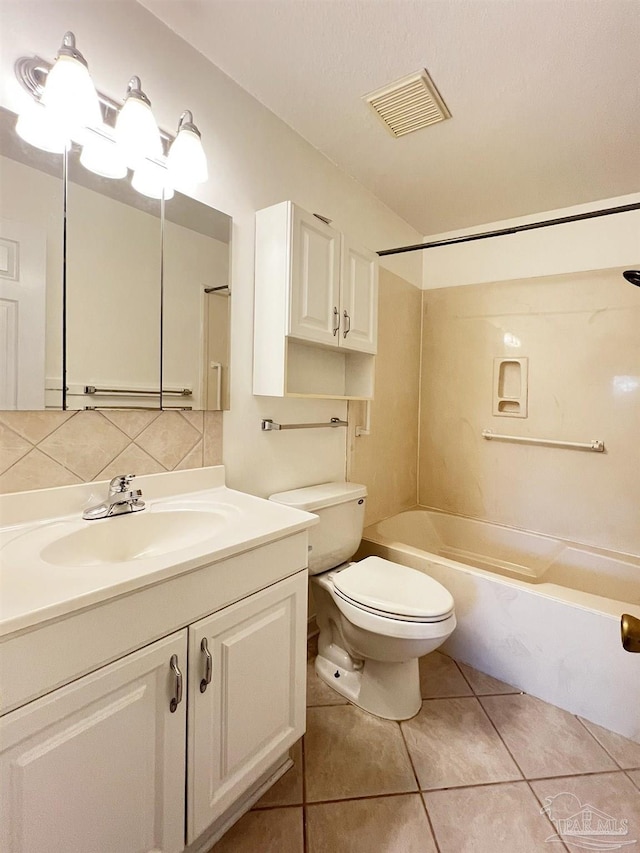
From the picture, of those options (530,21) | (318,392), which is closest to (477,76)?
(530,21)

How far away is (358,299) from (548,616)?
153 centimetres

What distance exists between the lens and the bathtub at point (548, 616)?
151 centimetres

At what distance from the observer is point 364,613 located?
1.44 meters

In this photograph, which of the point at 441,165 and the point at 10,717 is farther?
the point at 441,165

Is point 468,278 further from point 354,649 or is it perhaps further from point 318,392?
point 354,649

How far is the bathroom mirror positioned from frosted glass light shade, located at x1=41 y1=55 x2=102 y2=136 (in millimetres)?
79

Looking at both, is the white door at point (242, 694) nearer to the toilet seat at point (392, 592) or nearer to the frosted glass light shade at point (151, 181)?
the toilet seat at point (392, 592)

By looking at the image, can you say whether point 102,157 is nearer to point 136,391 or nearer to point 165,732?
point 136,391

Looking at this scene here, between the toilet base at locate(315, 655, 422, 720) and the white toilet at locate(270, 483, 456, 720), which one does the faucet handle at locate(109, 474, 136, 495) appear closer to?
the white toilet at locate(270, 483, 456, 720)

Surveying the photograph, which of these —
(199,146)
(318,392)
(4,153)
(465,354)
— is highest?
(199,146)

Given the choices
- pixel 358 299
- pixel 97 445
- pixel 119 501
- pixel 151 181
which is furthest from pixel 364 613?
pixel 151 181

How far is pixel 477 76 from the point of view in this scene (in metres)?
1.44

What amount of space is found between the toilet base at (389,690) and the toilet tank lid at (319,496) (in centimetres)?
64

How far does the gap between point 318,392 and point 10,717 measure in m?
1.55
